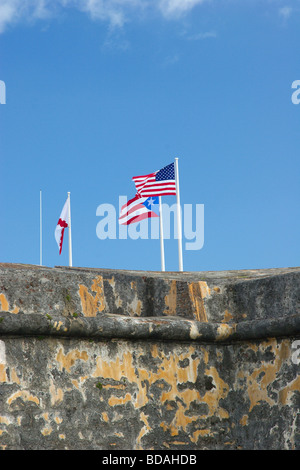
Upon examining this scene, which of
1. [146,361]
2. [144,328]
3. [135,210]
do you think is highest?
[135,210]

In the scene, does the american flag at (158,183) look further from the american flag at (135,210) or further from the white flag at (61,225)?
the white flag at (61,225)

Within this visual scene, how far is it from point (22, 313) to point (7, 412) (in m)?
0.69

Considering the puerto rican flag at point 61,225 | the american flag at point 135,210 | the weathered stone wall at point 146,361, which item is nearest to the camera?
the weathered stone wall at point 146,361

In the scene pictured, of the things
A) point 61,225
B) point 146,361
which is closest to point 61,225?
point 61,225

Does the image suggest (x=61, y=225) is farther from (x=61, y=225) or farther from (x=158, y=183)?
(x=158, y=183)

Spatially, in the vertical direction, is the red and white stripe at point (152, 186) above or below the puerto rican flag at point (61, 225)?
above

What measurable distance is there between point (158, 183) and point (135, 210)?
809mm

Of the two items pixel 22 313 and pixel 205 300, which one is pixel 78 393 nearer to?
pixel 22 313

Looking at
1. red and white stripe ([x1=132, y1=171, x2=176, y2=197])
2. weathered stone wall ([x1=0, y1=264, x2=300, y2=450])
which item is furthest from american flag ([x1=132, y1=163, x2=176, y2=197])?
weathered stone wall ([x1=0, y1=264, x2=300, y2=450])

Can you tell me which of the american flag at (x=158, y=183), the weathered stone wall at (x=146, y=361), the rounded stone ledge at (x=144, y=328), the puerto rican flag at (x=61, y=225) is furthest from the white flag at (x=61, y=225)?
the rounded stone ledge at (x=144, y=328)

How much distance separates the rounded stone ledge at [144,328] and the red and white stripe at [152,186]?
8098mm

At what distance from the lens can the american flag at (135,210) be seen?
13.9 m

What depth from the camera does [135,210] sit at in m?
13.9
